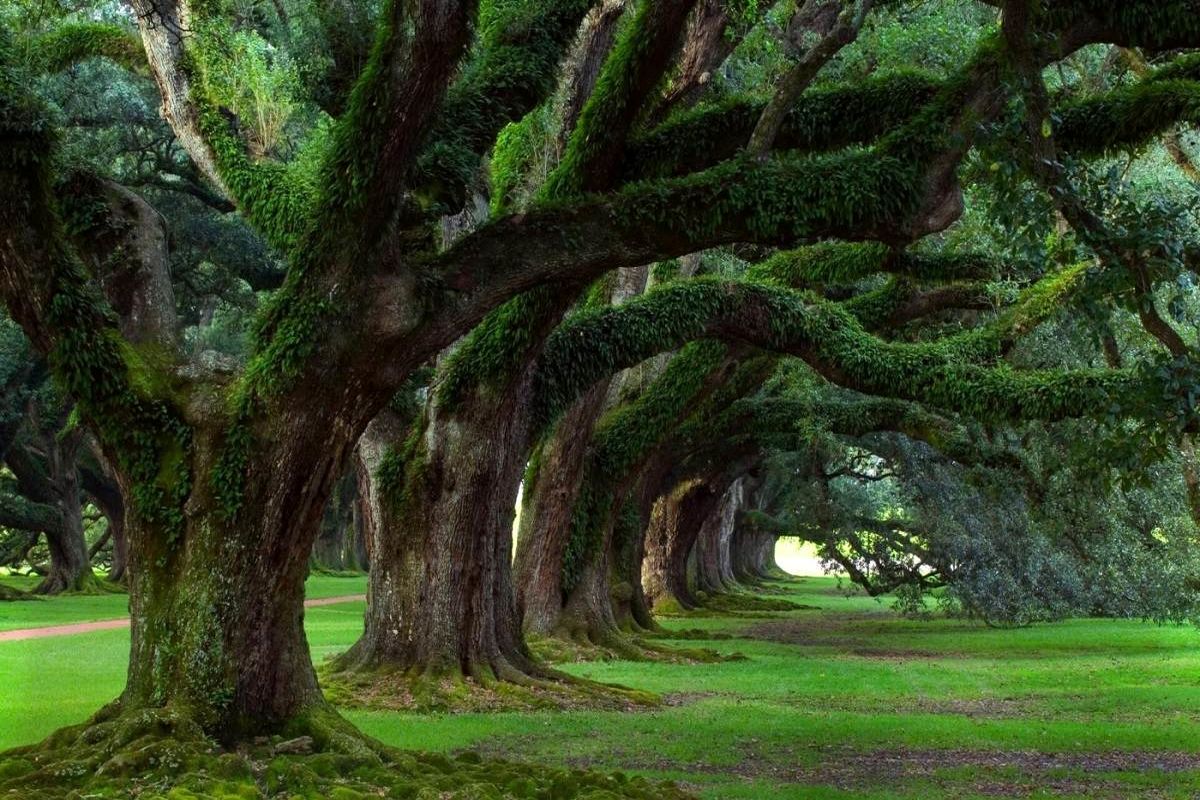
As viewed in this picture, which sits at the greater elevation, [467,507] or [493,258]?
[493,258]

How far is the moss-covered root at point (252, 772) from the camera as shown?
7.55 meters

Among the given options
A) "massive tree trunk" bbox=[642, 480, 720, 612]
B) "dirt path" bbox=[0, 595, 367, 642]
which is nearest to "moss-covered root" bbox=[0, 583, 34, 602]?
"dirt path" bbox=[0, 595, 367, 642]

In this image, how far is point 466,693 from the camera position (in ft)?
44.6

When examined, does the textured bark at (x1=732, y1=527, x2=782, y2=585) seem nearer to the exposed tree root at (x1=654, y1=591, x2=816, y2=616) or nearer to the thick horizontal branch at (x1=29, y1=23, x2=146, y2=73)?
the exposed tree root at (x1=654, y1=591, x2=816, y2=616)

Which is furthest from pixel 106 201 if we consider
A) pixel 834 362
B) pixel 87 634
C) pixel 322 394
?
pixel 87 634

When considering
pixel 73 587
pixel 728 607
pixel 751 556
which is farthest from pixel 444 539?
pixel 751 556

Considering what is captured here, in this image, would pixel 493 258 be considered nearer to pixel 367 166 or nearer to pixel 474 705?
pixel 367 166

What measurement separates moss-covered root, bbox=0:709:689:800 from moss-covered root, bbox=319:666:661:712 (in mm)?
4223

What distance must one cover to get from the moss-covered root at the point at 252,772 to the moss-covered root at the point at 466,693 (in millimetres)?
4223

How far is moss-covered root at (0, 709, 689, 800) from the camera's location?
755 cm

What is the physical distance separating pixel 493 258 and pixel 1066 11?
4.26 metres

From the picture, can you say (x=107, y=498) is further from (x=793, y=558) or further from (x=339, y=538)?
(x=793, y=558)

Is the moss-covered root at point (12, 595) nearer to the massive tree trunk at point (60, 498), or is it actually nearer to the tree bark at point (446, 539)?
the massive tree trunk at point (60, 498)

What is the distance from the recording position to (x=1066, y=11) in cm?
941
